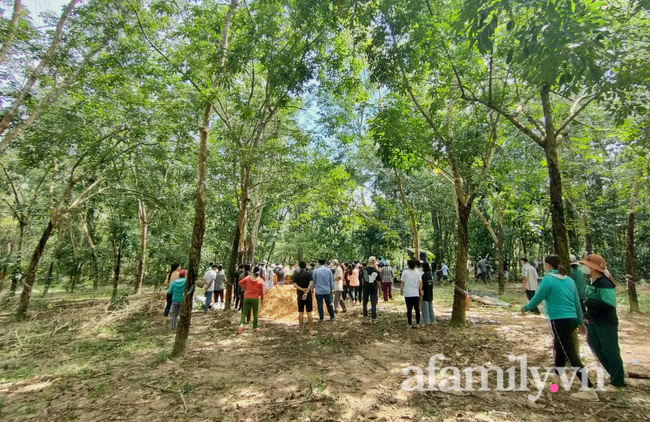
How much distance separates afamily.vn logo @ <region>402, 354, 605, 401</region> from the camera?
4.37 meters

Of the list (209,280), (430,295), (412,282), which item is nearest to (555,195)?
(412,282)

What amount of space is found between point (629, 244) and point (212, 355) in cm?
1327

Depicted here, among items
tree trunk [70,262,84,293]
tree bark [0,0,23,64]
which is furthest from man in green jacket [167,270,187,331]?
tree trunk [70,262,84,293]

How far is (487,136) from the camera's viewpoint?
27.4ft

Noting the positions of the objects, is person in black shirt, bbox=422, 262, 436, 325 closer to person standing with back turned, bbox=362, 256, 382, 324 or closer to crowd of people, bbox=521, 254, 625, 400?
person standing with back turned, bbox=362, 256, 382, 324

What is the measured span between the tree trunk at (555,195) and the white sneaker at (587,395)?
2024 millimetres

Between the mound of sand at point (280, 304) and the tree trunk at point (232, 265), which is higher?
the tree trunk at point (232, 265)

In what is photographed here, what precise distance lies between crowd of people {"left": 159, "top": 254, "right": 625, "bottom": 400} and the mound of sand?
83 cm

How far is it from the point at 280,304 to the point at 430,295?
5161 mm

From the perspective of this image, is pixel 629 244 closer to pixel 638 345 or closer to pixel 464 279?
pixel 638 345

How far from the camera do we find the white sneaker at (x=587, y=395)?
13.0 ft

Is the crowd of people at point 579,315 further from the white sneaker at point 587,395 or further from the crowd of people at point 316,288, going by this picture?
the crowd of people at point 316,288

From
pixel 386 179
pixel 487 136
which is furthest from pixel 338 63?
pixel 386 179

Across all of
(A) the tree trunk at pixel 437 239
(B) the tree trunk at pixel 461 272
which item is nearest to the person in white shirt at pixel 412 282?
(B) the tree trunk at pixel 461 272
